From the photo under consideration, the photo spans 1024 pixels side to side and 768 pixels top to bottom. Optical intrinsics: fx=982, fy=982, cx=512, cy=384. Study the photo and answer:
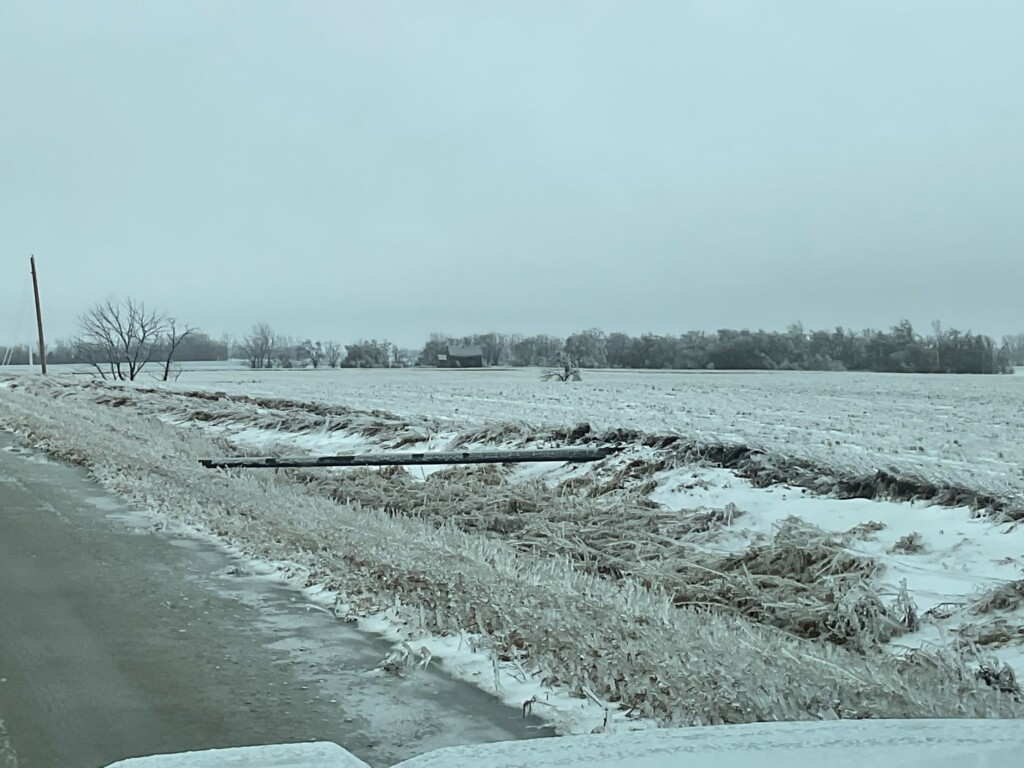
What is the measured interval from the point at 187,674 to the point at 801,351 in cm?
9335

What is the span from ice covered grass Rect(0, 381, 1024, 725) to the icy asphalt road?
558mm

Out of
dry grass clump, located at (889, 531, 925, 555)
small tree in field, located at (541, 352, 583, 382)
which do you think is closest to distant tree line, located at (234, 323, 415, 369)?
small tree in field, located at (541, 352, 583, 382)

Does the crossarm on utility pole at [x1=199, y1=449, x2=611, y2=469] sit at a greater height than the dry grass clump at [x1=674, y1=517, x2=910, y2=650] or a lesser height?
greater

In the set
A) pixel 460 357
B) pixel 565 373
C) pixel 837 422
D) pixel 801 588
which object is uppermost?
pixel 460 357

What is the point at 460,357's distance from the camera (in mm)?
123625

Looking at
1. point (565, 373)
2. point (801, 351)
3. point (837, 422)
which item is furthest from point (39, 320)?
point (801, 351)

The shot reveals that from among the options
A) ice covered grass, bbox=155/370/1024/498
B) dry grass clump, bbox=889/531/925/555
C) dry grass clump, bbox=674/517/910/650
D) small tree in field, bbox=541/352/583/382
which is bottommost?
dry grass clump, bbox=674/517/910/650

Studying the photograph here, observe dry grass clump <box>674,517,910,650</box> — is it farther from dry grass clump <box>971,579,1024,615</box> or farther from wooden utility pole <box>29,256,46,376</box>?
wooden utility pole <box>29,256,46,376</box>

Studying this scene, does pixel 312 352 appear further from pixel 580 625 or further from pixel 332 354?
pixel 580 625

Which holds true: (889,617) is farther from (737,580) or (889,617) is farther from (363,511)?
(363,511)

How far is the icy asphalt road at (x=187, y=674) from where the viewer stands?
4711mm

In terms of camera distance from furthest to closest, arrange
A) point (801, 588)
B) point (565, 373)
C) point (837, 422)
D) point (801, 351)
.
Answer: point (801, 351) < point (565, 373) < point (837, 422) < point (801, 588)

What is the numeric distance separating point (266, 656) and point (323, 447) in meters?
13.2

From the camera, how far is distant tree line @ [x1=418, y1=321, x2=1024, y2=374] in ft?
260
